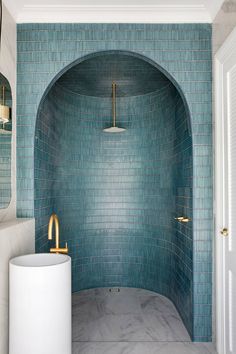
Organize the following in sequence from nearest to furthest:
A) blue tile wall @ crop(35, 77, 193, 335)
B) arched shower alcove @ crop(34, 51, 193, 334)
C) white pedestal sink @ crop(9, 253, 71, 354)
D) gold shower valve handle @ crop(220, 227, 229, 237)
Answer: white pedestal sink @ crop(9, 253, 71, 354) < gold shower valve handle @ crop(220, 227, 229, 237) < arched shower alcove @ crop(34, 51, 193, 334) < blue tile wall @ crop(35, 77, 193, 335)

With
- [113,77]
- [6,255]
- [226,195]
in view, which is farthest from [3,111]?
[226,195]

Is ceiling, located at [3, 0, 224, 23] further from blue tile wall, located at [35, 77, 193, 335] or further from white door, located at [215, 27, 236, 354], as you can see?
blue tile wall, located at [35, 77, 193, 335]

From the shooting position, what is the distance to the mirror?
6.95ft

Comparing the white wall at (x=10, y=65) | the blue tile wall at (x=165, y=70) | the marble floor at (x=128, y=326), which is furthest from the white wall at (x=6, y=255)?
the marble floor at (x=128, y=326)

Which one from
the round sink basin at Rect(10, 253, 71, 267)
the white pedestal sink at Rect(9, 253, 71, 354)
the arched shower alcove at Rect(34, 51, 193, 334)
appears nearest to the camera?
the white pedestal sink at Rect(9, 253, 71, 354)

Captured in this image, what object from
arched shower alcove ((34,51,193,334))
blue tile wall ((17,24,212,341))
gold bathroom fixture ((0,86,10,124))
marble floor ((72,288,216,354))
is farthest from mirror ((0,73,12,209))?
marble floor ((72,288,216,354))

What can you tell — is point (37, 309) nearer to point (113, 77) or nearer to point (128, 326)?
point (128, 326)

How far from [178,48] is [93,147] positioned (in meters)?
1.66

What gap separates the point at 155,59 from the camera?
243 centimetres

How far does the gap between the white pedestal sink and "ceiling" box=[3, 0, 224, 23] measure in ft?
5.97

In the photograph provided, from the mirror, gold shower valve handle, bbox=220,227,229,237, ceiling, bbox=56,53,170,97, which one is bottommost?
gold shower valve handle, bbox=220,227,229,237

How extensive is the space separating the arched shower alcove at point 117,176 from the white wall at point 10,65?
691 millimetres

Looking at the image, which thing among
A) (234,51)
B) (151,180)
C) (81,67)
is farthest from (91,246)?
(234,51)

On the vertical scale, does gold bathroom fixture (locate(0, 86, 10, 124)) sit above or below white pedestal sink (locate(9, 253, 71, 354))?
above
